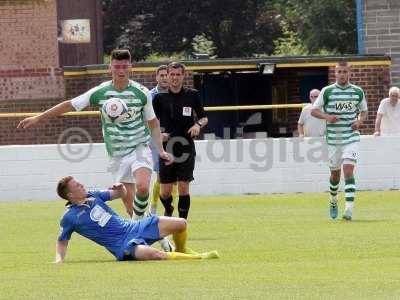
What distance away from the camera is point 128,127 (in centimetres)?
1426

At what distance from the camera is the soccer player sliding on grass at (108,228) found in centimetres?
1266

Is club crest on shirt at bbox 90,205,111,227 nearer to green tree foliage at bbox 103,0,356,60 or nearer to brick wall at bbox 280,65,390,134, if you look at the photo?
brick wall at bbox 280,65,390,134

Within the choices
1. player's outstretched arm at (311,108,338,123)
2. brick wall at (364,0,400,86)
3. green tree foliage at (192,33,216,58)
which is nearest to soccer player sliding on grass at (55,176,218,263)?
player's outstretched arm at (311,108,338,123)

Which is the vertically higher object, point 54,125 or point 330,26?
point 330,26

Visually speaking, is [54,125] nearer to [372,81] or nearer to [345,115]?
[372,81]

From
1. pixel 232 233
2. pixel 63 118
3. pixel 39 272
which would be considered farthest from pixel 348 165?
pixel 63 118

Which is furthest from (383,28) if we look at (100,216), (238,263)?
(238,263)

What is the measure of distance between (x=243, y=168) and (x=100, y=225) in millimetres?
12658

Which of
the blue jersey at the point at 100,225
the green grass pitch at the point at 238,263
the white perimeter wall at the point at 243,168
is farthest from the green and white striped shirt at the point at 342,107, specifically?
the white perimeter wall at the point at 243,168

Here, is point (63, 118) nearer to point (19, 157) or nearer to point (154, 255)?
point (19, 157)

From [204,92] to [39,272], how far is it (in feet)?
78.5

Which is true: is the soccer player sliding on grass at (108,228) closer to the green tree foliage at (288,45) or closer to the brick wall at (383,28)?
the brick wall at (383,28)

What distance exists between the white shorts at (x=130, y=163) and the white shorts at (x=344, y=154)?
4.42 m

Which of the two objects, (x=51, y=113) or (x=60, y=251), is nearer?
(x=60, y=251)
